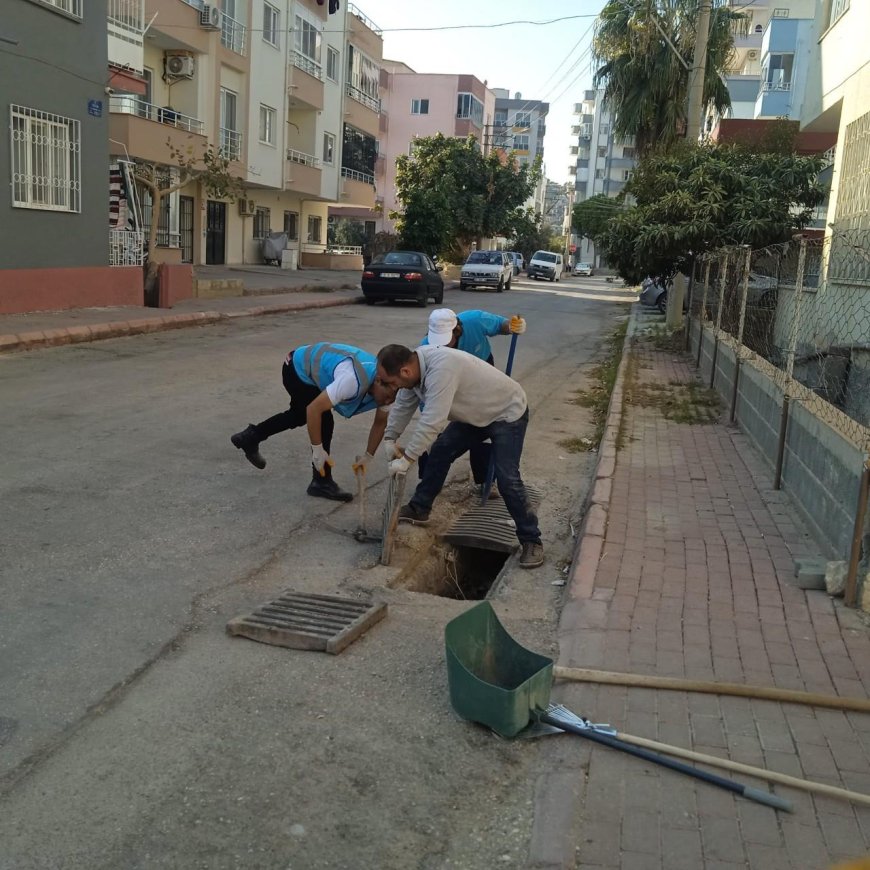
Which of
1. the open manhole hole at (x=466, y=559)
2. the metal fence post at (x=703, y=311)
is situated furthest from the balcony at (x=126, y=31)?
the open manhole hole at (x=466, y=559)

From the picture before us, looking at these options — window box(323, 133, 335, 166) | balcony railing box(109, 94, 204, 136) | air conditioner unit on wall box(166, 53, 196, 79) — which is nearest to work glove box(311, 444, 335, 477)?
balcony railing box(109, 94, 204, 136)

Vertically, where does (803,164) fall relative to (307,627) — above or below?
above

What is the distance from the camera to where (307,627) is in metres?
4.38

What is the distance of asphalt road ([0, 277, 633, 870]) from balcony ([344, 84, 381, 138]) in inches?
1313

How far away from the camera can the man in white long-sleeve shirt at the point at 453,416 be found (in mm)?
4969

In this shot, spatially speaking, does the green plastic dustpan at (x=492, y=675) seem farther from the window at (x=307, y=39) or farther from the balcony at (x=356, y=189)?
the balcony at (x=356, y=189)

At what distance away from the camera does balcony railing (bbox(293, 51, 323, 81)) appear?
107ft

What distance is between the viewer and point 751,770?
3240mm

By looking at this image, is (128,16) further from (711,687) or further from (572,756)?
(572,756)

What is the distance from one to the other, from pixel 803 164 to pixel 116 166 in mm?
14428

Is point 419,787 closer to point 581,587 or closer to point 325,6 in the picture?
point 581,587

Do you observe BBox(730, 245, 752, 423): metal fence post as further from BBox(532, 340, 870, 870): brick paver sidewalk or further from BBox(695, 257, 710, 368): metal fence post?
BBox(695, 257, 710, 368): metal fence post

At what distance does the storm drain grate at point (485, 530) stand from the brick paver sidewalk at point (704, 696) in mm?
629

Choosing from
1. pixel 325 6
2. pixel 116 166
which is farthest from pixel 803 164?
pixel 325 6
